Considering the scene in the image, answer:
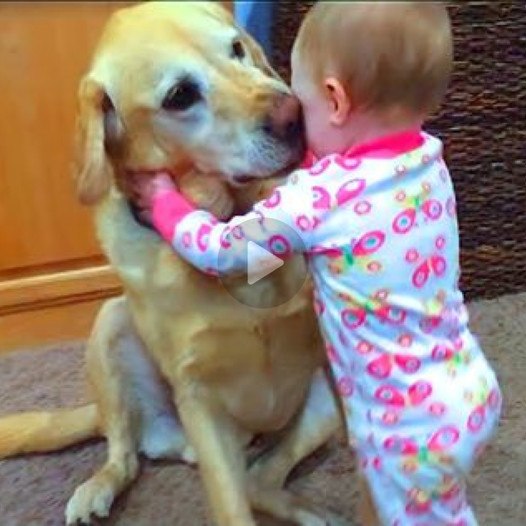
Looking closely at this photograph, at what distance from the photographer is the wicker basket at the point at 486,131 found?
1.50 meters

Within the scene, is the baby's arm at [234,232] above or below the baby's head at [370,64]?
below

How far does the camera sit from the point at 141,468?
141 cm

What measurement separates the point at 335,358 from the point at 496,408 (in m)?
0.16

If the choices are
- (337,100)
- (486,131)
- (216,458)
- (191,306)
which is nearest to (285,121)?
(337,100)

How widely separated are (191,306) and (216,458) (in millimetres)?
172

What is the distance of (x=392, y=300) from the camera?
95 centimetres

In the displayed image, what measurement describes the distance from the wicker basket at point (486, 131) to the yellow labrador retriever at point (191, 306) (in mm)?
394

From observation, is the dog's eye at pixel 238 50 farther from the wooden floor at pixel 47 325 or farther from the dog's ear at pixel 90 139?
the wooden floor at pixel 47 325

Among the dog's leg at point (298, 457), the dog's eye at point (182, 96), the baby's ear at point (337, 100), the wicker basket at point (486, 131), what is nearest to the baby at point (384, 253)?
the baby's ear at point (337, 100)

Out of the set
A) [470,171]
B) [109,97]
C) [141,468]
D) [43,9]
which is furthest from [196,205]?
[470,171]

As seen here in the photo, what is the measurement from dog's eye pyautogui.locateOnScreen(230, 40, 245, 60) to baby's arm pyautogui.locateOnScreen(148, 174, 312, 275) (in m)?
0.17

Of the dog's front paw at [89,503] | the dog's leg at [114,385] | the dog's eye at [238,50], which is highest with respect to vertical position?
the dog's eye at [238,50]

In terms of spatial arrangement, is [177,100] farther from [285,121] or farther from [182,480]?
[182,480]

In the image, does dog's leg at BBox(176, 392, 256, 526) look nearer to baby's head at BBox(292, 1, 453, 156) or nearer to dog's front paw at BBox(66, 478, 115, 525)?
dog's front paw at BBox(66, 478, 115, 525)
